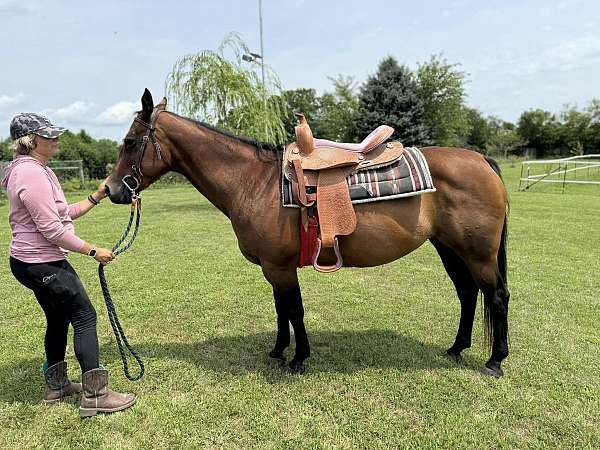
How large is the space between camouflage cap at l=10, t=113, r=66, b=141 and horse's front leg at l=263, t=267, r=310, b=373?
1.62 metres

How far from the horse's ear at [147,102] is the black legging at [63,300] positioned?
1117mm

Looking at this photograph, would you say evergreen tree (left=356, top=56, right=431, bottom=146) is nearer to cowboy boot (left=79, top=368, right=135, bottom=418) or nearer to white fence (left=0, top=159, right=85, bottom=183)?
white fence (left=0, top=159, right=85, bottom=183)

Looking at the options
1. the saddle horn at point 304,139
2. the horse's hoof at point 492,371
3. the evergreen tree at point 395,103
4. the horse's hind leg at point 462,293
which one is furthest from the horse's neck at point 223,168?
the evergreen tree at point 395,103

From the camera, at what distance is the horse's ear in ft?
8.69

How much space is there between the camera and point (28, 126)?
7.59 ft

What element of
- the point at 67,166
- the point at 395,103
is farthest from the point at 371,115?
the point at 67,166

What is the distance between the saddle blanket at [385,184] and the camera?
9.29 feet

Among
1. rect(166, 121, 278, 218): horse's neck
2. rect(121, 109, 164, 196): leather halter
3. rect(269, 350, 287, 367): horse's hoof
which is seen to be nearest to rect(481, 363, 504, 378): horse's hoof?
rect(269, 350, 287, 367): horse's hoof

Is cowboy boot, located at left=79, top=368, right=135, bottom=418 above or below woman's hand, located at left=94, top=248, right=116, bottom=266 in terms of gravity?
below

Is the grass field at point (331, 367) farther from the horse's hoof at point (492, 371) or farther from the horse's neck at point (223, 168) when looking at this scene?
the horse's neck at point (223, 168)

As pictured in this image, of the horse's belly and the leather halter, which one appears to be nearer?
the leather halter

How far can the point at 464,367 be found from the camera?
3.13m

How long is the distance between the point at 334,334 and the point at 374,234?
1.30 metres

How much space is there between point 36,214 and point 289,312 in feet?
5.75
